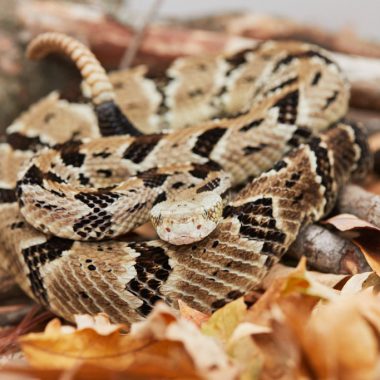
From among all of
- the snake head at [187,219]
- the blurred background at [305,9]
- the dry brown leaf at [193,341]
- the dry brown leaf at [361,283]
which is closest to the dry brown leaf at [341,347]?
the dry brown leaf at [193,341]

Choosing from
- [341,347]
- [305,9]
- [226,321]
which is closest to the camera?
[341,347]

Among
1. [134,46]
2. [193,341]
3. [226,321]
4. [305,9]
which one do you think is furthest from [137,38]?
[193,341]

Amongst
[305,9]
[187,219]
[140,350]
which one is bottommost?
[140,350]

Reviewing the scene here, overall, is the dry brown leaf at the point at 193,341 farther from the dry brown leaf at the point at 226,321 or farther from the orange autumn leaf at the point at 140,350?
the dry brown leaf at the point at 226,321

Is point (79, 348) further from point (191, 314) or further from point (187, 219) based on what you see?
point (187, 219)

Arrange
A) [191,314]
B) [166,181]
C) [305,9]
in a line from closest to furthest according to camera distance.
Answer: [191,314] → [166,181] → [305,9]

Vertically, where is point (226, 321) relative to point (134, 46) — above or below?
below

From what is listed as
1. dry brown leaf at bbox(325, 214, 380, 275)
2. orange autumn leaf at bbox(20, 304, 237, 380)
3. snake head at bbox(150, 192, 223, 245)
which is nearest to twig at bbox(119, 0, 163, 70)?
snake head at bbox(150, 192, 223, 245)

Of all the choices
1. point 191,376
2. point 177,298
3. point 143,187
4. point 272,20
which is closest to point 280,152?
point 143,187
